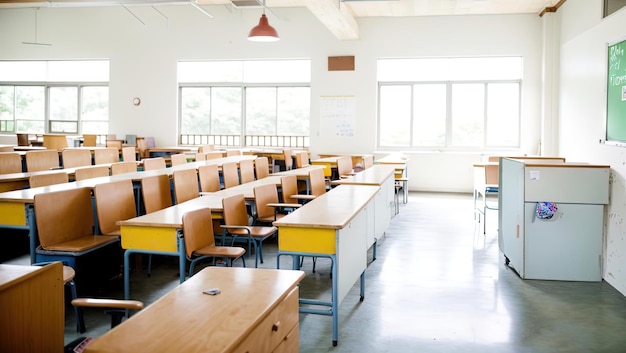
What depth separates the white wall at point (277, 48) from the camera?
36.3ft

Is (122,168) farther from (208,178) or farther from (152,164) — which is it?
(208,178)

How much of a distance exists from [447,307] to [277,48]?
29.3ft

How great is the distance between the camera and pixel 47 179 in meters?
5.45

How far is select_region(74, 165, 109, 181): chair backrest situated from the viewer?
5840 mm

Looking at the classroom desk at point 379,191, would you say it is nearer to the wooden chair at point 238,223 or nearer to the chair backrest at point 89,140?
the wooden chair at point 238,223

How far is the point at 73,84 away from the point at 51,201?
10306 mm

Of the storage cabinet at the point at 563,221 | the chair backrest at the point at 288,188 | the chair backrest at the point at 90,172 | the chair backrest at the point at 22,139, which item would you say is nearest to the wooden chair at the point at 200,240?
the chair backrest at the point at 288,188

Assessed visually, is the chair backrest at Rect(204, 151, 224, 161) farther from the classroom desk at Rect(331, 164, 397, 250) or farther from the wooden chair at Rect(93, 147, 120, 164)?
the classroom desk at Rect(331, 164, 397, 250)

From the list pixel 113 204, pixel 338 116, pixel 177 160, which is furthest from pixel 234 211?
pixel 338 116

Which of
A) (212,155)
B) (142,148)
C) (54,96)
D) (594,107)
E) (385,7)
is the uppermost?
(385,7)

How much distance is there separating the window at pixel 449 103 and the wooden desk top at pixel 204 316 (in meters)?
9.89

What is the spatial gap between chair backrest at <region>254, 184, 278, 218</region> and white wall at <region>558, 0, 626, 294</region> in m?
3.00

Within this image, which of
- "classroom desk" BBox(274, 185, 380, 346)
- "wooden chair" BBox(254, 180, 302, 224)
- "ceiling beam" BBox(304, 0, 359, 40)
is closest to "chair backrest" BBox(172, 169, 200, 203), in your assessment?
"wooden chair" BBox(254, 180, 302, 224)

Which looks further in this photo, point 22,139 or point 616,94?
point 22,139
